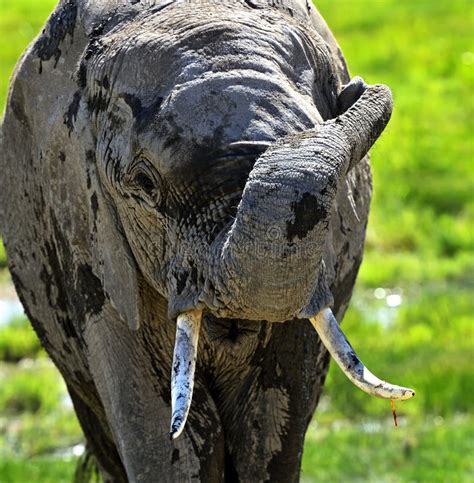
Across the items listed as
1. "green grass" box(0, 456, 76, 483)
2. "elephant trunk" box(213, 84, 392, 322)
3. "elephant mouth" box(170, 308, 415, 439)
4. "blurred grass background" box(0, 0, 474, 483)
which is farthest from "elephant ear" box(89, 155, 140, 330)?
"green grass" box(0, 456, 76, 483)

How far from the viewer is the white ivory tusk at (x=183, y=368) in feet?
12.0

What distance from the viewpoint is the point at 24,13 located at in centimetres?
1783

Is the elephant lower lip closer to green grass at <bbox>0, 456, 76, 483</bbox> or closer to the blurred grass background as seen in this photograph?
the blurred grass background

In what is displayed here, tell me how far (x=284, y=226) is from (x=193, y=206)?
1.42ft

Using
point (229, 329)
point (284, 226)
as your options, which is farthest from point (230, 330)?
point (284, 226)

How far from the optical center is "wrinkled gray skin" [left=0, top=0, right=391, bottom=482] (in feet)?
11.9

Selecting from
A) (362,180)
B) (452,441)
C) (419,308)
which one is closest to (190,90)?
(362,180)

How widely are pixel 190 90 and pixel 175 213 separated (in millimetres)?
276

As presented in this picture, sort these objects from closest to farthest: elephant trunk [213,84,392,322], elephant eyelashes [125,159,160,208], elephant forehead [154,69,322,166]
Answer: elephant trunk [213,84,392,322], elephant forehead [154,69,322,166], elephant eyelashes [125,159,160,208]

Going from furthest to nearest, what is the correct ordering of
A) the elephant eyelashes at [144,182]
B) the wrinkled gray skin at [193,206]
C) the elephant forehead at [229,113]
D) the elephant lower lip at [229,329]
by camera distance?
the elephant lower lip at [229,329], the elephant eyelashes at [144,182], the elephant forehead at [229,113], the wrinkled gray skin at [193,206]

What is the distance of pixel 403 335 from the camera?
8258mm

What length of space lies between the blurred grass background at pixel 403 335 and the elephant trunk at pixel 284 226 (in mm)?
957

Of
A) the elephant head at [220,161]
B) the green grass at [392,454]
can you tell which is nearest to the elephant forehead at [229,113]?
the elephant head at [220,161]

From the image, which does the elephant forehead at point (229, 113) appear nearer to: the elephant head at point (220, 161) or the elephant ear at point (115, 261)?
the elephant head at point (220, 161)
